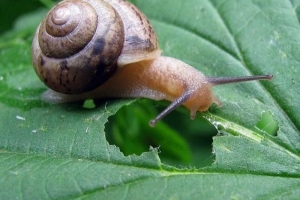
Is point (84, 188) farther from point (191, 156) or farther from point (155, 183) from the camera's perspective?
point (191, 156)

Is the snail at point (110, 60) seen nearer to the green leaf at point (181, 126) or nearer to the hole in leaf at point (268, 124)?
the green leaf at point (181, 126)

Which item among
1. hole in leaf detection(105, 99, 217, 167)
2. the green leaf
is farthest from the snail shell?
hole in leaf detection(105, 99, 217, 167)

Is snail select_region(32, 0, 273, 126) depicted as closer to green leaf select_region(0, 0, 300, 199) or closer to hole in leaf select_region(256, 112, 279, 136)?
green leaf select_region(0, 0, 300, 199)

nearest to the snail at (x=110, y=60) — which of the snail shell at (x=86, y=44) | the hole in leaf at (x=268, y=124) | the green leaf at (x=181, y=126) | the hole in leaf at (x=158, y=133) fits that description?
the snail shell at (x=86, y=44)

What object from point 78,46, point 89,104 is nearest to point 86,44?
point 78,46

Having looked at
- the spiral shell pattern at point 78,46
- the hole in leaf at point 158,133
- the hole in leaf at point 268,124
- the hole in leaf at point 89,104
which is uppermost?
the hole in leaf at point 268,124

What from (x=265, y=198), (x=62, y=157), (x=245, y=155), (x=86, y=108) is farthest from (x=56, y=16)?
(x=265, y=198)
